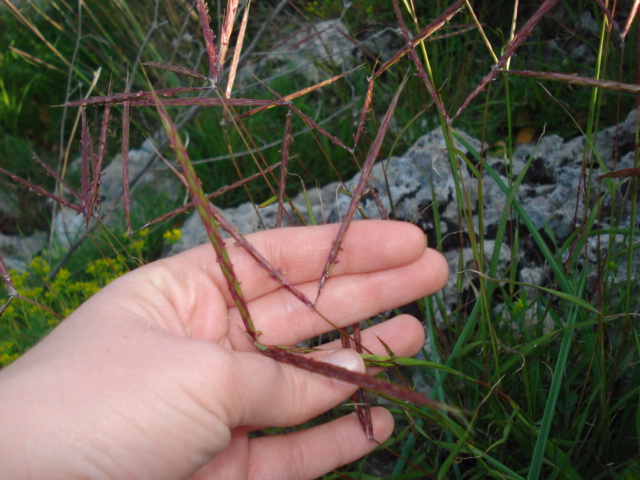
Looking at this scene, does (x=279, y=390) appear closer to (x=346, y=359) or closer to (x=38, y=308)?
(x=346, y=359)

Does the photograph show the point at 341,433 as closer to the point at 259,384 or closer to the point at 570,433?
the point at 259,384

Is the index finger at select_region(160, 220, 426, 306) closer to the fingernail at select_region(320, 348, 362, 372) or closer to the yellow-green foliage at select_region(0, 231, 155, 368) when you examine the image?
the fingernail at select_region(320, 348, 362, 372)

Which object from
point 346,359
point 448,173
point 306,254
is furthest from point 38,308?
point 448,173

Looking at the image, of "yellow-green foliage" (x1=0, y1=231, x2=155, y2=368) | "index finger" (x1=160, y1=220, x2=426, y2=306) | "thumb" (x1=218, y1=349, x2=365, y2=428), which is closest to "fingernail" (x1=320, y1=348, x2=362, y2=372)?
"thumb" (x1=218, y1=349, x2=365, y2=428)

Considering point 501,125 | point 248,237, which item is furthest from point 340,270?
point 501,125

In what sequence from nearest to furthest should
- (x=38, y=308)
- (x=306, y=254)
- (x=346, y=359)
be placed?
(x=346, y=359)
(x=306, y=254)
(x=38, y=308)

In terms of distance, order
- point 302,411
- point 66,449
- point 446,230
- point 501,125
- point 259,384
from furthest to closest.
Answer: point 501,125
point 446,230
point 302,411
point 259,384
point 66,449

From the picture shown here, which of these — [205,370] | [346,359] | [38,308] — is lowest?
[38,308]
